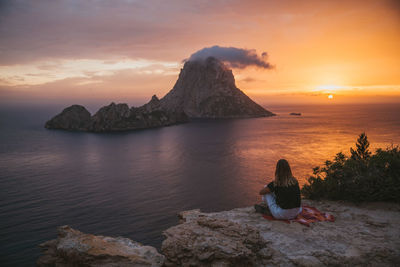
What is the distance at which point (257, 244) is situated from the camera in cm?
790

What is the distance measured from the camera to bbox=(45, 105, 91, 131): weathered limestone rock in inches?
5495

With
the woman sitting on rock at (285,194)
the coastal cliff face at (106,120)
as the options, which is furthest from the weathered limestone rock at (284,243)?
the coastal cliff face at (106,120)

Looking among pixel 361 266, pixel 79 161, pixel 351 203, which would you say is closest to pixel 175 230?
pixel 361 266

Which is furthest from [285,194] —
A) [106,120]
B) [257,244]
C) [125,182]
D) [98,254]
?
[106,120]

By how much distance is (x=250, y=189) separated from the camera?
43.2m

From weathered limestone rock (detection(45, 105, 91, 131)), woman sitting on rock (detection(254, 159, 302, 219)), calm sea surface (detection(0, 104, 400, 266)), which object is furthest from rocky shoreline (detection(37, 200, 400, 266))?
weathered limestone rock (detection(45, 105, 91, 131))

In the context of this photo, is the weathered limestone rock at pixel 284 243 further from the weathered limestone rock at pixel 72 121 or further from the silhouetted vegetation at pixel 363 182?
the weathered limestone rock at pixel 72 121

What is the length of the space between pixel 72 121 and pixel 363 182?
15419 centimetres

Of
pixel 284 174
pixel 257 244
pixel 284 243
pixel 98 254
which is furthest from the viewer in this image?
pixel 284 174

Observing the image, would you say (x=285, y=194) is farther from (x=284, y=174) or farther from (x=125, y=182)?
(x=125, y=182)

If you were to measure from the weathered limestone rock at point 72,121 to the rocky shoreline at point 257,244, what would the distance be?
459 feet

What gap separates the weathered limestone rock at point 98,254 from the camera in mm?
9227

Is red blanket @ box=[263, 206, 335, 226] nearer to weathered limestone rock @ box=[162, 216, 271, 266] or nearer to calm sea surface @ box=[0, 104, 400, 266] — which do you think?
weathered limestone rock @ box=[162, 216, 271, 266]

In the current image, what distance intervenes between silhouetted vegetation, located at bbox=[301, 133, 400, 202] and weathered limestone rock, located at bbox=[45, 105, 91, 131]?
14146cm
